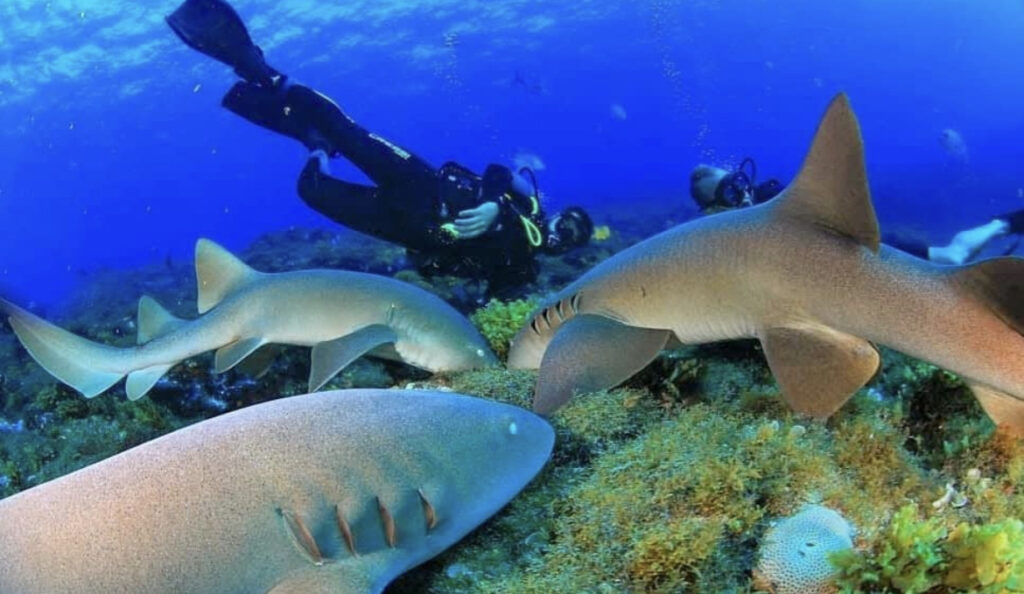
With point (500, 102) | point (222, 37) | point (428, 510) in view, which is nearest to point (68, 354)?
point (428, 510)

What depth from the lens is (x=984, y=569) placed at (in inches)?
71.7

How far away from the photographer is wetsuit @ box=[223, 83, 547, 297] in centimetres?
855

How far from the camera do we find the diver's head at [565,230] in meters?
9.14

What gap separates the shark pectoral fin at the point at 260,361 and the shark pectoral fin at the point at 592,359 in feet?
10.1

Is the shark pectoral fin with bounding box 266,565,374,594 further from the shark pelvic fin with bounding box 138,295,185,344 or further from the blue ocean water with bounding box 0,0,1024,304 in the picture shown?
the blue ocean water with bounding box 0,0,1024,304

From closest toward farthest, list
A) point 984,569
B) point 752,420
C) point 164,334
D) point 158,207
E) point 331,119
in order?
point 984,569, point 752,420, point 164,334, point 331,119, point 158,207

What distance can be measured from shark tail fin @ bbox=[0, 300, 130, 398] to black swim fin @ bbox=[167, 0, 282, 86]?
694cm

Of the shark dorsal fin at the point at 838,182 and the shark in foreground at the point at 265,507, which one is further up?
the shark dorsal fin at the point at 838,182

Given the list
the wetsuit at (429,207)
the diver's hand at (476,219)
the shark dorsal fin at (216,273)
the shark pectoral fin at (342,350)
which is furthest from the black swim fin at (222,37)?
the shark pectoral fin at (342,350)

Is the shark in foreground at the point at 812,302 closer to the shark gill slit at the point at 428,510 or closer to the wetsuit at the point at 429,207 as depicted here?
the shark gill slit at the point at 428,510

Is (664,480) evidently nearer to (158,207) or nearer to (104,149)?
(104,149)

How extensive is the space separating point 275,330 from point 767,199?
6.50 m

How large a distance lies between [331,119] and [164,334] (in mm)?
5482

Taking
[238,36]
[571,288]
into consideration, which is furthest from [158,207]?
[571,288]
